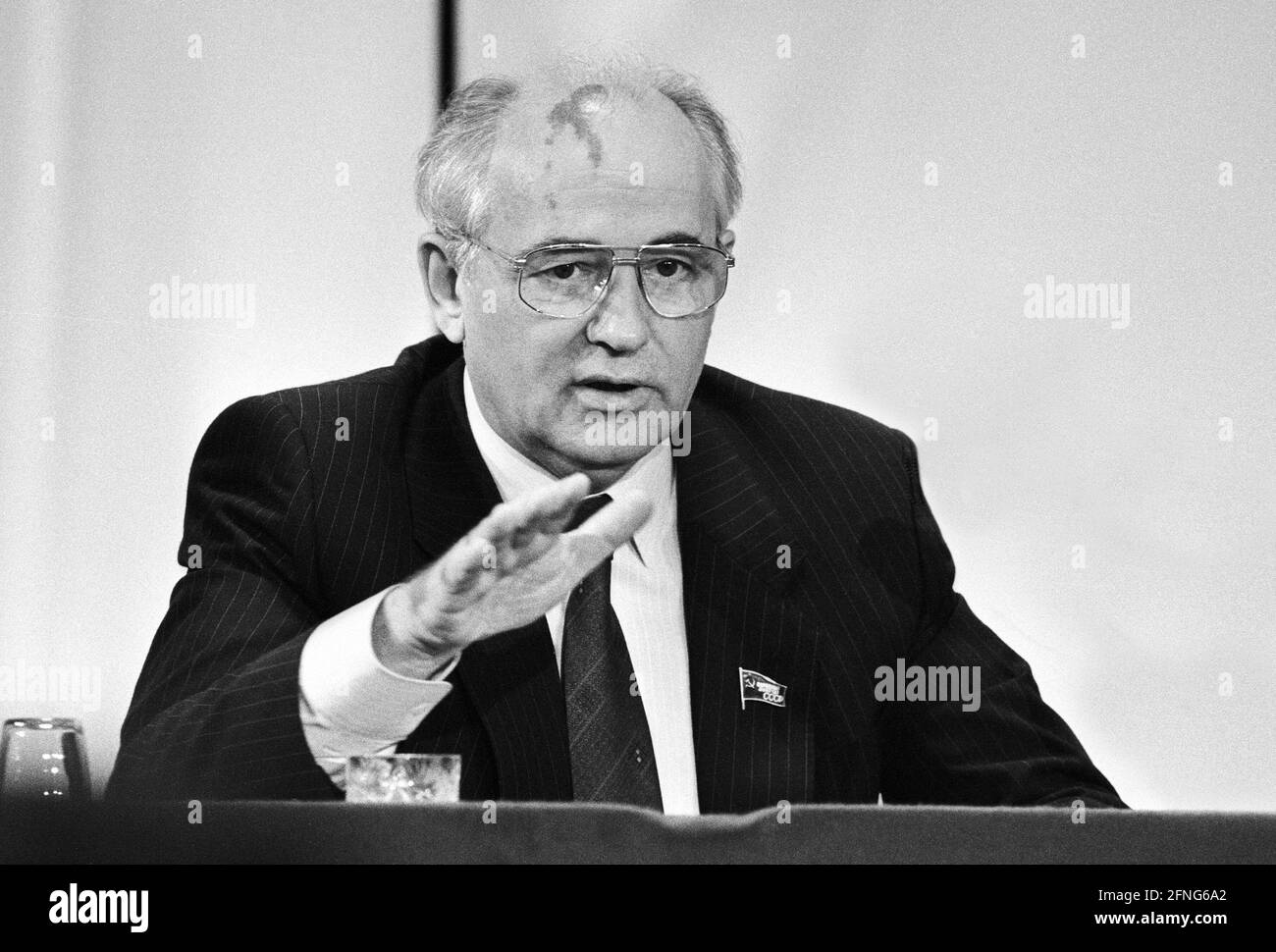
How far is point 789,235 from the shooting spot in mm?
2508

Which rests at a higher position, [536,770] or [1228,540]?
[1228,540]

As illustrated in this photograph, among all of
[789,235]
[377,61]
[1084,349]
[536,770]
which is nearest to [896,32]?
[789,235]

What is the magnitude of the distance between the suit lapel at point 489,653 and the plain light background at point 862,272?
0.58 feet

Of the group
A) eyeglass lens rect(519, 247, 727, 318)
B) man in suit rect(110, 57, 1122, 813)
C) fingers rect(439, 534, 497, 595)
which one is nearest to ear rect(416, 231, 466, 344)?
man in suit rect(110, 57, 1122, 813)

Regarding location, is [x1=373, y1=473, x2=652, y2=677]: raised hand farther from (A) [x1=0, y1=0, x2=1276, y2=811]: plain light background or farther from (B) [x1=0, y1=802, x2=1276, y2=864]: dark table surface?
(A) [x1=0, y1=0, x2=1276, y2=811]: plain light background

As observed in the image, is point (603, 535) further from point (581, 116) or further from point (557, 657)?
point (581, 116)

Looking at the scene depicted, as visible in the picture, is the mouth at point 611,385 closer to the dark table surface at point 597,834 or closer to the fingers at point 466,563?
the fingers at point 466,563

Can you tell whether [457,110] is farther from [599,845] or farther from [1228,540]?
[1228,540]

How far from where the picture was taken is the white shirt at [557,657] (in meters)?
2.06

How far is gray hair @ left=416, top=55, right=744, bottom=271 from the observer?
7.79 ft

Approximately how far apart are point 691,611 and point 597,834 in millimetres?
369

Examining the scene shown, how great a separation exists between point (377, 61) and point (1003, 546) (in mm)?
1181

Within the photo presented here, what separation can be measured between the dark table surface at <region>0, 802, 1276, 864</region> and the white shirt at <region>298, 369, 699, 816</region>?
0.09m
